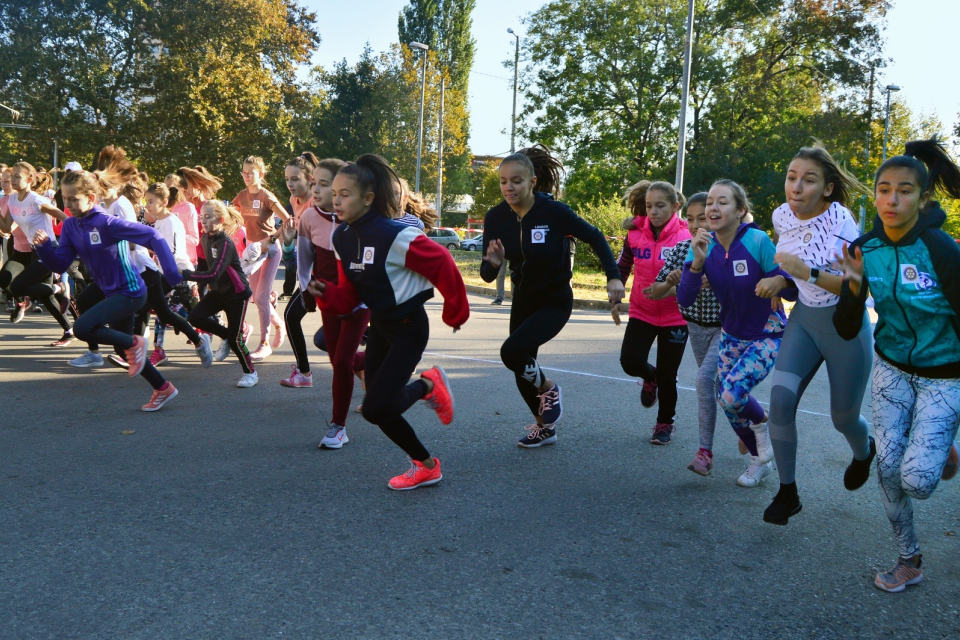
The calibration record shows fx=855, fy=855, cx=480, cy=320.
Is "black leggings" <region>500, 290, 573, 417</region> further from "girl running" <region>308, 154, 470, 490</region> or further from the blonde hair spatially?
the blonde hair

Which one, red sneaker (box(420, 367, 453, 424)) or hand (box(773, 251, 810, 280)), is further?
red sneaker (box(420, 367, 453, 424))

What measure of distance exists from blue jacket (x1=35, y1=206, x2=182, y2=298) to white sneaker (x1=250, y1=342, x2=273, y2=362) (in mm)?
2176

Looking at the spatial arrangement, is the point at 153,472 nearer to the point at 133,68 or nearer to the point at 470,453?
the point at 470,453

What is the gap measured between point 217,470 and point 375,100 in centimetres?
4578

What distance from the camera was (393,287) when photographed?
4859 millimetres

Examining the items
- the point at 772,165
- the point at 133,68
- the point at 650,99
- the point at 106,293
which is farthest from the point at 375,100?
the point at 106,293

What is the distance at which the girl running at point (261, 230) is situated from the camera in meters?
9.11

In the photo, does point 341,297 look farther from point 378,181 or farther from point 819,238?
point 819,238

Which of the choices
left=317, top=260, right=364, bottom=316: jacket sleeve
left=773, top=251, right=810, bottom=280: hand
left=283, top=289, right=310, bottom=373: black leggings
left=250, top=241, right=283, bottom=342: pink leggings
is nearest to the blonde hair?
left=250, top=241, right=283, bottom=342: pink leggings

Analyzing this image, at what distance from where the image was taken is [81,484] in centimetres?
476

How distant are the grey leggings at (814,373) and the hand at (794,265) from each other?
45 cm

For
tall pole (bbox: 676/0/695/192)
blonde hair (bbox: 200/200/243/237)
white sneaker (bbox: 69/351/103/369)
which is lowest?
white sneaker (bbox: 69/351/103/369)

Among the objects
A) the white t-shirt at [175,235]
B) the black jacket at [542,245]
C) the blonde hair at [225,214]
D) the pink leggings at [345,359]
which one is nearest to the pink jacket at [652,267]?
the black jacket at [542,245]

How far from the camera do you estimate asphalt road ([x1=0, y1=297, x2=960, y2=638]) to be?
321 cm
